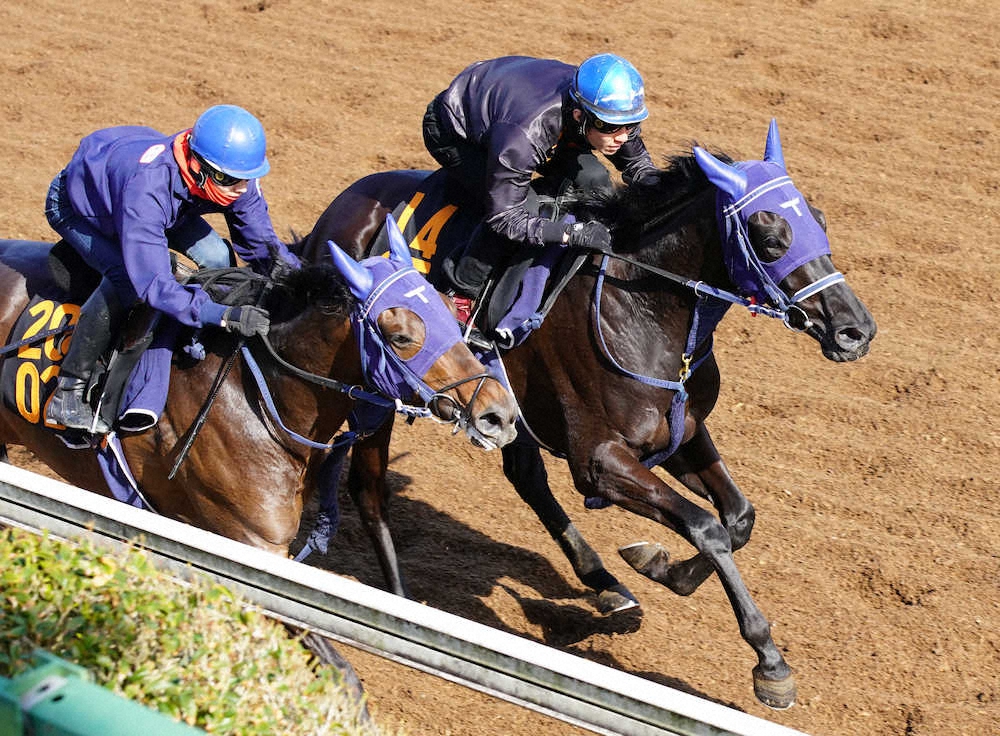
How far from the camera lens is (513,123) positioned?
5.22 metres

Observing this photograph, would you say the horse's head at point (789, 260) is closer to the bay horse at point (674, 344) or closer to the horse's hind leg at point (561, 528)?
the bay horse at point (674, 344)

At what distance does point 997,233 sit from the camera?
8281 mm

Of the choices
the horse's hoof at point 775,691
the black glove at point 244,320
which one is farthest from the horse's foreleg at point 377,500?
the horse's hoof at point 775,691

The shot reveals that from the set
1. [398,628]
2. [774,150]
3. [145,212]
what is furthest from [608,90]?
[398,628]

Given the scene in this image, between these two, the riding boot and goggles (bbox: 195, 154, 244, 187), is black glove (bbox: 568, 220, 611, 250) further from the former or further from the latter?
the riding boot

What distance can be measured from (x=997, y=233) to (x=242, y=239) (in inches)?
213

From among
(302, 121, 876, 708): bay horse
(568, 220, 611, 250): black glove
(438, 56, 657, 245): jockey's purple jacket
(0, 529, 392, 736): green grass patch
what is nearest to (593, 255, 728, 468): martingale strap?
(302, 121, 876, 708): bay horse

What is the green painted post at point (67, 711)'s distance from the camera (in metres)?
2.26

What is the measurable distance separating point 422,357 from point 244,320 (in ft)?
2.36

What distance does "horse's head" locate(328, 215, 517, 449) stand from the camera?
4.18m

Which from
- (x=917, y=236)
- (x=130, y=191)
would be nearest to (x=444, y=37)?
(x=917, y=236)

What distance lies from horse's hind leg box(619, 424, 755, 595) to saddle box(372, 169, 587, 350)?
92 centimetres

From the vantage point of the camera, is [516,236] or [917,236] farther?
[917,236]

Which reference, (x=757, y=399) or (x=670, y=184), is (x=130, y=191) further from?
(x=757, y=399)
